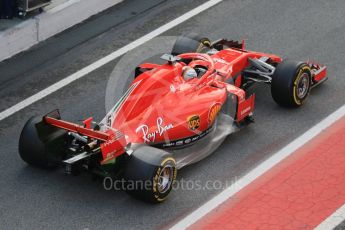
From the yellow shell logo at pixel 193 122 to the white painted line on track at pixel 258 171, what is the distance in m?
0.84

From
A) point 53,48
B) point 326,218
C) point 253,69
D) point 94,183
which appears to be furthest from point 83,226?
point 53,48

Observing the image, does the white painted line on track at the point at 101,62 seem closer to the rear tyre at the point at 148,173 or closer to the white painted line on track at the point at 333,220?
the rear tyre at the point at 148,173

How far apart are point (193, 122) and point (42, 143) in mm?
1801

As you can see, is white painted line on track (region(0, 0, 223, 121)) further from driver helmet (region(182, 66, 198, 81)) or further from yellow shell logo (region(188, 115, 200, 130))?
yellow shell logo (region(188, 115, 200, 130))

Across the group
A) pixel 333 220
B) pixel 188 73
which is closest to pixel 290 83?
pixel 188 73

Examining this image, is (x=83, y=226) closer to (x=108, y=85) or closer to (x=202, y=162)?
(x=202, y=162)

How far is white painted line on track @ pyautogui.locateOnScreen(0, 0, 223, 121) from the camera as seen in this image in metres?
11.9

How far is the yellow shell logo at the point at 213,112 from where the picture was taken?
33.6ft

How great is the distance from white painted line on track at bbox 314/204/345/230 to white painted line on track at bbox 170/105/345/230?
1.14 meters

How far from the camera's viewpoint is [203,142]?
10.3 m

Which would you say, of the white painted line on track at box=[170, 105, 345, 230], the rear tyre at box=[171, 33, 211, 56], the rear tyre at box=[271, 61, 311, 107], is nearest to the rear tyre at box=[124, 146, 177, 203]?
the white painted line on track at box=[170, 105, 345, 230]

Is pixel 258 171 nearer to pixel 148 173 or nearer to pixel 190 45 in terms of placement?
pixel 148 173

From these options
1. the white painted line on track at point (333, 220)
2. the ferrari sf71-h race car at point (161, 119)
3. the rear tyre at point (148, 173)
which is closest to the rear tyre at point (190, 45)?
the ferrari sf71-h race car at point (161, 119)

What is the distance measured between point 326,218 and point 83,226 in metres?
2.63
